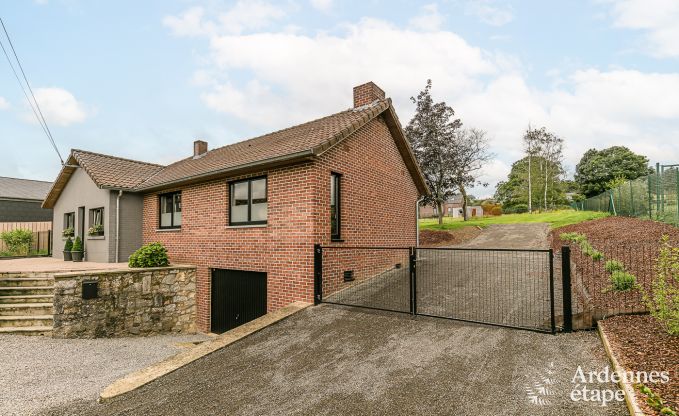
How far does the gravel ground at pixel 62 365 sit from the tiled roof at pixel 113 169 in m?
7.09

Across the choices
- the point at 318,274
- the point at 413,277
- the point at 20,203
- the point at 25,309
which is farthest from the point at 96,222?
the point at 20,203

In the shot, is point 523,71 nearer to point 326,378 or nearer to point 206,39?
point 206,39

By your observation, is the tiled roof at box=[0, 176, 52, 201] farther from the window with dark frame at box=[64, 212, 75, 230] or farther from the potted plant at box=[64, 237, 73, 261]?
the potted plant at box=[64, 237, 73, 261]

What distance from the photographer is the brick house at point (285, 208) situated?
8602 millimetres

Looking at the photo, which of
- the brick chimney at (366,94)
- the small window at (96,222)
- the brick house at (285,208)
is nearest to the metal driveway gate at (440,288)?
the brick house at (285,208)

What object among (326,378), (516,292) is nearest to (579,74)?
(516,292)

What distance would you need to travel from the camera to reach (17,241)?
20.0m

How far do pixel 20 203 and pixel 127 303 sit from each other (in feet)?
87.0

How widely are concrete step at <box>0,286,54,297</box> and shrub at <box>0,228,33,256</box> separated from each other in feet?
47.5

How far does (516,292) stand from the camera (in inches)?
316

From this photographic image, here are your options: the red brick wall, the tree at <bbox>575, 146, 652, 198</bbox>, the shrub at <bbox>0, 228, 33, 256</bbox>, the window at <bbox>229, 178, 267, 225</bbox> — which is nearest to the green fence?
the red brick wall

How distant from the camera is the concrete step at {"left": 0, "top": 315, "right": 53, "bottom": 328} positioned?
8352 mm

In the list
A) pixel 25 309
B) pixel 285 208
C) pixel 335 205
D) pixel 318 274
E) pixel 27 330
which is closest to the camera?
pixel 318 274

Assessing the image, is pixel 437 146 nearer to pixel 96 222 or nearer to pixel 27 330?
pixel 96 222
